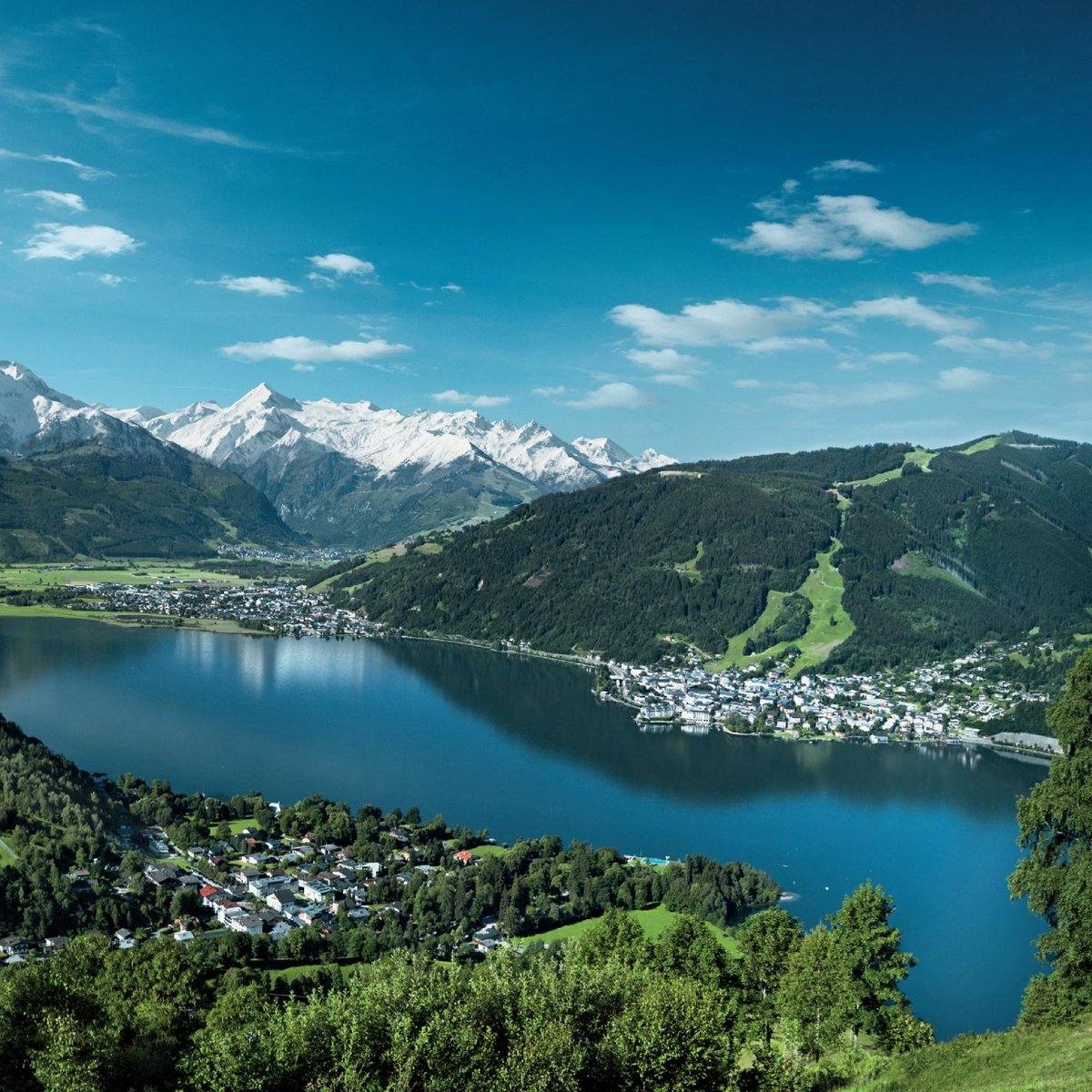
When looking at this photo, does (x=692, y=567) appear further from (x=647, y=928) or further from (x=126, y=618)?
(x=647, y=928)

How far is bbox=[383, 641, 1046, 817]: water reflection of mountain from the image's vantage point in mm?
65750

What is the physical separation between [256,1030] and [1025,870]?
1415 centimetres

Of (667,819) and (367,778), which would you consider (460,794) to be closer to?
(367,778)

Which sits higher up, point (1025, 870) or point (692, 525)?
point (692, 525)

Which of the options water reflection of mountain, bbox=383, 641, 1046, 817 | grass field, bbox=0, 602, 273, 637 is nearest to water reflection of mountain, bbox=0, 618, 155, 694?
grass field, bbox=0, 602, 273, 637

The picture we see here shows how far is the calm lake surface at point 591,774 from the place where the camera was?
46.9 metres

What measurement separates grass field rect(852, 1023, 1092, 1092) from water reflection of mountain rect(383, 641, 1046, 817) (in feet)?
153

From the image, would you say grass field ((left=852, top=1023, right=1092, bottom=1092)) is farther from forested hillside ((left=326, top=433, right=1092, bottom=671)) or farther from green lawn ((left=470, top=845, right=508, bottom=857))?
forested hillside ((left=326, top=433, right=1092, bottom=671))

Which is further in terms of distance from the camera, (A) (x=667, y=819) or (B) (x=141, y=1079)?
(A) (x=667, y=819)

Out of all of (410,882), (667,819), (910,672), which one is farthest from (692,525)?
(410,882)

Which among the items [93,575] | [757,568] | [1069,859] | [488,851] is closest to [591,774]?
[488,851]

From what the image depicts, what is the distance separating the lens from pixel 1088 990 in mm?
16734

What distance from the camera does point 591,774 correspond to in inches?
2653

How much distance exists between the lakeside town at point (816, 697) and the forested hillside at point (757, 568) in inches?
198
